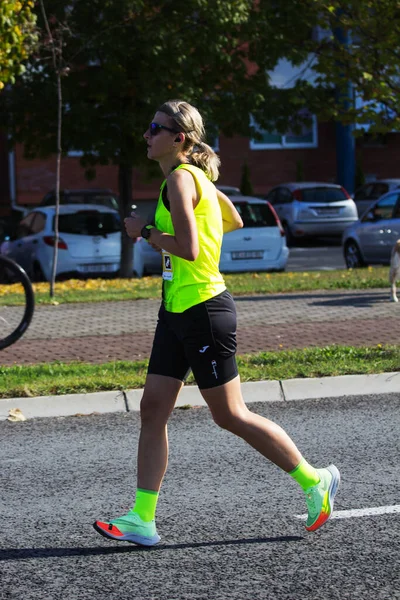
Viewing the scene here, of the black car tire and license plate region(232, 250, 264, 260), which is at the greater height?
license plate region(232, 250, 264, 260)

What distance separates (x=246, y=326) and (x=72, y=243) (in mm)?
7816

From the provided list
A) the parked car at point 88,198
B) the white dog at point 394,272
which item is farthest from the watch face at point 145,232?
the parked car at point 88,198

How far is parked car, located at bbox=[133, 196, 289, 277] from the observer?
762 inches

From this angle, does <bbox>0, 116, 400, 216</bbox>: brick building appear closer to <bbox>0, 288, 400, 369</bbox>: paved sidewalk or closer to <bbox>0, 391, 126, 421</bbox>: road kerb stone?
<bbox>0, 288, 400, 369</bbox>: paved sidewalk

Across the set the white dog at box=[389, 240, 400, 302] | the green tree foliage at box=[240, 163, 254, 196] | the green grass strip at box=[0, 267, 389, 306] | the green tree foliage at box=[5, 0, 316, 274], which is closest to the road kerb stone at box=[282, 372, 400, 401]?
the white dog at box=[389, 240, 400, 302]

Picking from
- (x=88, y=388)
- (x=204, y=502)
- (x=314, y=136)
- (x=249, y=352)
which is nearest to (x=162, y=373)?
(x=204, y=502)

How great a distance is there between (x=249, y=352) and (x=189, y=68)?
912 centimetres

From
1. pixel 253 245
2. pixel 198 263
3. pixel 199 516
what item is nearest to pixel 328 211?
pixel 253 245

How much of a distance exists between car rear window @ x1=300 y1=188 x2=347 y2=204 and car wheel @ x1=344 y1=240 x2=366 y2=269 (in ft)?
30.2

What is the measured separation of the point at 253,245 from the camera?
767 inches

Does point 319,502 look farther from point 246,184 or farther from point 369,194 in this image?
point 246,184

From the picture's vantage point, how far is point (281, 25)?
19.0 meters

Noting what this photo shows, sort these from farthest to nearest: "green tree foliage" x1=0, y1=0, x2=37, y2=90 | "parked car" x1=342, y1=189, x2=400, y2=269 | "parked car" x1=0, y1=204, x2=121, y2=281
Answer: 1. "parked car" x1=342, y1=189, x2=400, y2=269
2. "parked car" x1=0, y1=204, x2=121, y2=281
3. "green tree foliage" x1=0, y1=0, x2=37, y2=90

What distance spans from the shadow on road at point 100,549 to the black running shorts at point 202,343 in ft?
2.23
